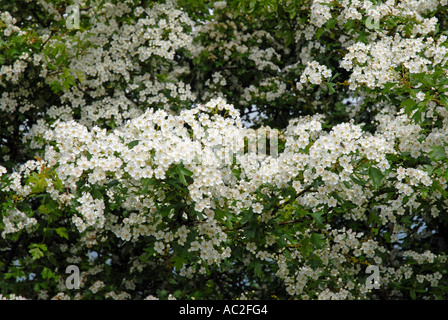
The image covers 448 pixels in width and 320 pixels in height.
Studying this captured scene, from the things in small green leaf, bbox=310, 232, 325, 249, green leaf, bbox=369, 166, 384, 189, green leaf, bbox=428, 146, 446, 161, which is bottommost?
small green leaf, bbox=310, 232, 325, 249

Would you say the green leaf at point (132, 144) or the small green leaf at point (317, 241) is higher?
the green leaf at point (132, 144)

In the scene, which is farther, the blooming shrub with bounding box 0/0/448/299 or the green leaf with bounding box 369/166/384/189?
→ the blooming shrub with bounding box 0/0/448/299

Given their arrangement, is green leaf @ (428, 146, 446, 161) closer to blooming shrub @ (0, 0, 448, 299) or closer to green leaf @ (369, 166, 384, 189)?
blooming shrub @ (0, 0, 448, 299)

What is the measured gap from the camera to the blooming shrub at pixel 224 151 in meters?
3.63

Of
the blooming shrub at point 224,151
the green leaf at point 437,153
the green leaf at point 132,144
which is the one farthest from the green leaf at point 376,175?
the green leaf at point 132,144

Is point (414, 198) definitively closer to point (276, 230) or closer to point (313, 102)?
point (276, 230)

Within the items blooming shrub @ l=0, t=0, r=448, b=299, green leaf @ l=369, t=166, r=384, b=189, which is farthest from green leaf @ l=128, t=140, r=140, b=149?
green leaf @ l=369, t=166, r=384, b=189

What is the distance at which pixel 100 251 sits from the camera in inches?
254

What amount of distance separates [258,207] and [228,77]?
3487 mm

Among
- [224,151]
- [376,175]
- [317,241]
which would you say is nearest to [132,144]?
[224,151]

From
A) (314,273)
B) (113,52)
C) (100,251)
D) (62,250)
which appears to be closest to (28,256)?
(62,250)

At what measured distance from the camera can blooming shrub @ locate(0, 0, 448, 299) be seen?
3.63 metres

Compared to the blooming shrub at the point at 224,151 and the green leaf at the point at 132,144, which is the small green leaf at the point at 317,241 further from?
the green leaf at the point at 132,144

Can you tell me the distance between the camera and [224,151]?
364 centimetres
